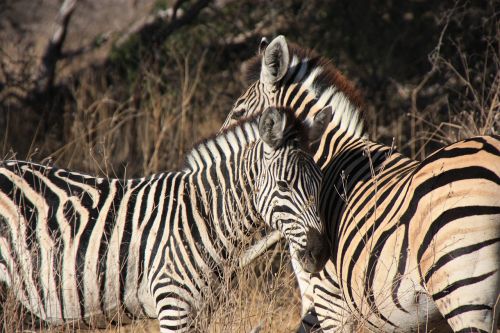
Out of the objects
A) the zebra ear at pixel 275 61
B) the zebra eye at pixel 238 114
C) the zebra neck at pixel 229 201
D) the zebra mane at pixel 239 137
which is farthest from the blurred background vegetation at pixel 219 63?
the zebra neck at pixel 229 201

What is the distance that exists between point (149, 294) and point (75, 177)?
975 mm

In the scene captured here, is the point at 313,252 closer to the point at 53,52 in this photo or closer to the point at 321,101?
the point at 321,101

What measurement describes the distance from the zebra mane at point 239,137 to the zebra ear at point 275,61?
47cm

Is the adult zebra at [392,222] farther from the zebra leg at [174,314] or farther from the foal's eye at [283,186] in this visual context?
the zebra leg at [174,314]

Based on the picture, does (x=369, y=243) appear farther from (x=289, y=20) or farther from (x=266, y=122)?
(x=289, y=20)

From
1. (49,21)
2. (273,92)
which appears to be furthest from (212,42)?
(49,21)

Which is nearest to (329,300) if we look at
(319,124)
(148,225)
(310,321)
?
(310,321)

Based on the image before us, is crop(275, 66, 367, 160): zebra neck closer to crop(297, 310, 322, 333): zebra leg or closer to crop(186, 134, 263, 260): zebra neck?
crop(186, 134, 263, 260): zebra neck

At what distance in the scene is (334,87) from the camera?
4727 millimetres

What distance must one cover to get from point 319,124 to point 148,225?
3.94ft

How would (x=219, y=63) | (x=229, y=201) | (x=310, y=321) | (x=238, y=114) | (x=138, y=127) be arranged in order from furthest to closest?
(x=219, y=63) < (x=138, y=127) < (x=238, y=114) < (x=310, y=321) < (x=229, y=201)

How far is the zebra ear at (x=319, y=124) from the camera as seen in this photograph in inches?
166

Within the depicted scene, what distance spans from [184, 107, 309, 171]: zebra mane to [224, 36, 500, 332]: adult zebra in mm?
380

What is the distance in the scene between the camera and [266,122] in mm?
3998
